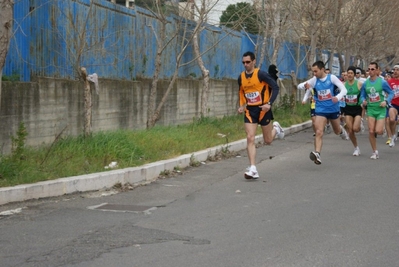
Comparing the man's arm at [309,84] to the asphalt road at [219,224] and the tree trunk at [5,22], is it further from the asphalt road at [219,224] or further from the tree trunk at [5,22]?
the tree trunk at [5,22]

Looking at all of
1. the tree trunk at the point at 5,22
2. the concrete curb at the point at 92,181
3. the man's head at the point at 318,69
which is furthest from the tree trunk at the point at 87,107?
the man's head at the point at 318,69

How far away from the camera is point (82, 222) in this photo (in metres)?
7.87

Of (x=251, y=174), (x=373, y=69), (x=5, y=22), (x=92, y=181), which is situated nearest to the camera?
(x=5, y=22)

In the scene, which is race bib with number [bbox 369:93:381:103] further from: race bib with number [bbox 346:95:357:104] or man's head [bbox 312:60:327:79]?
man's head [bbox 312:60:327:79]

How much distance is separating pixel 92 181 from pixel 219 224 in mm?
2654

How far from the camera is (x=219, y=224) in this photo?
789 cm

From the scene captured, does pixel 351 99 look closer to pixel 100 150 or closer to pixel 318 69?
pixel 318 69

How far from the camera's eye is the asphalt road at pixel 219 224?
6.45 meters

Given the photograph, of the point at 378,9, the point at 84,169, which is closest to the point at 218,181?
the point at 84,169

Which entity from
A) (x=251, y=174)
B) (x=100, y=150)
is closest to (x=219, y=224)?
(x=251, y=174)

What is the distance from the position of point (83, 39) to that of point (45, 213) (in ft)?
16.0

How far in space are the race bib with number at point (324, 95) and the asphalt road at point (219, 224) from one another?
5.60ft

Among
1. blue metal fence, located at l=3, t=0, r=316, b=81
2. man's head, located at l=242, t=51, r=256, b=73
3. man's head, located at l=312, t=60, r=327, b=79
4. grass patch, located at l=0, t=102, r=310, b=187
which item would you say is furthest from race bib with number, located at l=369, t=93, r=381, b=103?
man's head, located at l=242, t=51, r=256, b=73

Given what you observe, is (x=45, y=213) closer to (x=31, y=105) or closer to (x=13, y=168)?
(x=13, y=168)
